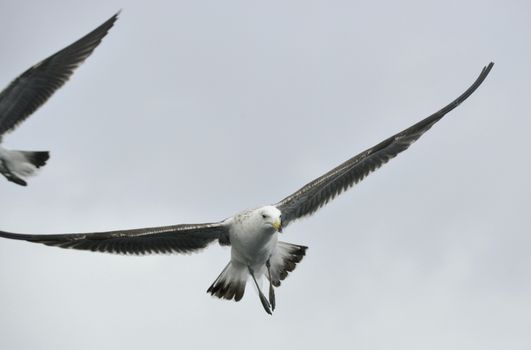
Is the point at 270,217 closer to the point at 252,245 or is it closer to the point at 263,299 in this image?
the point at 252,245

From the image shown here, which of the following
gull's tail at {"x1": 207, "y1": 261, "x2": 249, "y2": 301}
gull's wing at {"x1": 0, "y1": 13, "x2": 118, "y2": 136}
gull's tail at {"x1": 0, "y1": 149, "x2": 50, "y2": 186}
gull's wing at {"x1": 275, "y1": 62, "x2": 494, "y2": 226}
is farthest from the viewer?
gull's tail at {"x1": 0, "y1": 149, "x2": 50, "y2": 186}

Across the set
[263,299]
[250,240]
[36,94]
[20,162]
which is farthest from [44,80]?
[263,299]

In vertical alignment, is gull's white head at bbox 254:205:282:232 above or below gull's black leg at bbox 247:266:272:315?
above

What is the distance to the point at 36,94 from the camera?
14148 millimetres

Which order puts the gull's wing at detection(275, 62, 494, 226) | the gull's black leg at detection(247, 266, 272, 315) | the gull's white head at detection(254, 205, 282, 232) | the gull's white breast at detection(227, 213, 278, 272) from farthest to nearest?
the gull's wing at detection(275, 62, 494, 226), the gull's black leg at detection(247, 266, 272, 315), the gull's white breast at detection(227, 213, 278, 272), the gull's white head at detection(254, 205, 282, 232)

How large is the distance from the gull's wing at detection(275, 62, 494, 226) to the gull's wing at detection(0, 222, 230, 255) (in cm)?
87

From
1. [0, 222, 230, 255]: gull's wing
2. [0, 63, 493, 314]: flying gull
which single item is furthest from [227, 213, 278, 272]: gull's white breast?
[0, 222, 230, 255]: gull's wing

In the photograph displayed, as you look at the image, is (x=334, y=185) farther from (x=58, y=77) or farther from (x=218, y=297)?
(x=58, y=77)

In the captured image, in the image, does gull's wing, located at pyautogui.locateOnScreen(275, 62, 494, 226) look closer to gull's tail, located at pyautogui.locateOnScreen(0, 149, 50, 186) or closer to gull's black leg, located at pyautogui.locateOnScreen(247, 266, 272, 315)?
gull's black leg, located at pyautogui.locateOnScreen(247, 266, 272, 315)

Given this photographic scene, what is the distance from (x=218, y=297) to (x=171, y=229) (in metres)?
1.33

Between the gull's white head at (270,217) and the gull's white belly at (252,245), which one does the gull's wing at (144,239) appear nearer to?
the gull's white belly at (252,245)

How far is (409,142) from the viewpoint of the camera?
12.5 metres

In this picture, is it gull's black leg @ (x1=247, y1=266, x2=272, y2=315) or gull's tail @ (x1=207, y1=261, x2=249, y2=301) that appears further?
gull's tail @ (x1=207, y1=261, x2=249, y2=301)

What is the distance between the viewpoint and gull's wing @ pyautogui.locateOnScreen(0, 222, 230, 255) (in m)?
11.5
